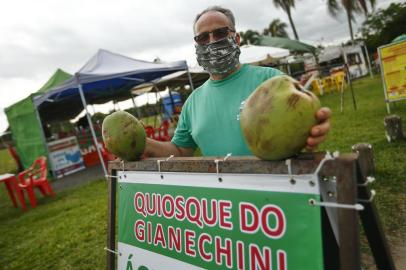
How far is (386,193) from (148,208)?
3.10 m

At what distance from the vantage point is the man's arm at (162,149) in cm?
189

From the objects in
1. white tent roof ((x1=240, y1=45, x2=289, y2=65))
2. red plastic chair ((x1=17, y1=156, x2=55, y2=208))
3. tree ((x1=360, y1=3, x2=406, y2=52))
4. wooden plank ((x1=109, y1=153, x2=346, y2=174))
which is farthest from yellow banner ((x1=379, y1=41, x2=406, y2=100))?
tree ((x1=360, y1=3, x2=406, y2=52))

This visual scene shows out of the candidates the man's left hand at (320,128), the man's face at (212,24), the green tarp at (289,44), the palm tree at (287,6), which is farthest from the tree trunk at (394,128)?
the palm tree at (287,6)

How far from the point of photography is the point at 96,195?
6867 mm

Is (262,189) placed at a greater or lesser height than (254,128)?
lesser

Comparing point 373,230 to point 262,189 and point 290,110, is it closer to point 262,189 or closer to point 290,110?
point 262,189

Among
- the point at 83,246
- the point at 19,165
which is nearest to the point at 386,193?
the point at 83,246

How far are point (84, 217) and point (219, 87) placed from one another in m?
4.41

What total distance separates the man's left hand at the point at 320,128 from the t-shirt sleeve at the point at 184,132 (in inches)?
44.4

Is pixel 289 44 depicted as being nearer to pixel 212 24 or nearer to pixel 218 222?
pixel 212 24

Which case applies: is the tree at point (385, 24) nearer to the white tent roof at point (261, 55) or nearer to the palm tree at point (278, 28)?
the white tent roof at point (261, 55)

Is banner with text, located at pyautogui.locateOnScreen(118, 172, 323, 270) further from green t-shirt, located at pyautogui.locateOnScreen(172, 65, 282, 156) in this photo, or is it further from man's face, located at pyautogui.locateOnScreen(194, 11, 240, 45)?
man's face, located at pyautogui.locateOnScreen(194, 11, 240, 45)

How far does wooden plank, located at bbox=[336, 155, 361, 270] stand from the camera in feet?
3.11

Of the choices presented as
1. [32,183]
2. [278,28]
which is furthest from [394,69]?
[278,28]
